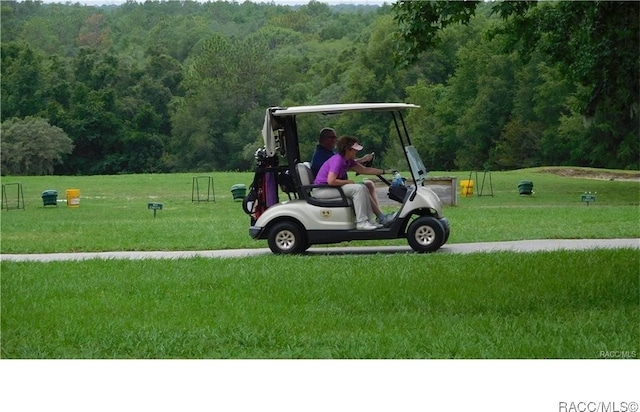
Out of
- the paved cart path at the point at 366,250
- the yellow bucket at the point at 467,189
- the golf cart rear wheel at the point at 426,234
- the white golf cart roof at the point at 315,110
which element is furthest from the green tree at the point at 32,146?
the golf cart rear wheel at the point at 426,234

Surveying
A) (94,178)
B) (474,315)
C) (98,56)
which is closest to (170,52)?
(98,56)

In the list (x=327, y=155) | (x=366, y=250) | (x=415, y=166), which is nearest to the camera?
(x=327, y=155)

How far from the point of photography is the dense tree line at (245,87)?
53.7 meters

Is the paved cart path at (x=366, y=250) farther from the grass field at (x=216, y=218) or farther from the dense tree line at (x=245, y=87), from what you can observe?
the dense tree line at (x=245, y=87)

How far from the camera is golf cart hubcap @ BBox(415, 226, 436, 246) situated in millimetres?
14758

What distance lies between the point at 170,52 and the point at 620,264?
66.6 metres

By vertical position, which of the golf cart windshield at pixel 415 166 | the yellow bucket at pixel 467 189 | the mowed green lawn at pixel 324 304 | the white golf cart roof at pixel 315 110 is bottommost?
the yellow bucket at pixel 467 189

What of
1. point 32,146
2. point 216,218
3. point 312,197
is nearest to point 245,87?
point 32,146

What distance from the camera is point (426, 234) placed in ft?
48.6

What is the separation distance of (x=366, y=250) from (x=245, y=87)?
185 ft

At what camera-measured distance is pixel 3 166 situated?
60.0 m

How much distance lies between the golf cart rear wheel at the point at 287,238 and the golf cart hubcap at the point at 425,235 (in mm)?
1462

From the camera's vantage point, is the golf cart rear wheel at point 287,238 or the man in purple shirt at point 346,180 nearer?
the man in purple shirt at point 346,180

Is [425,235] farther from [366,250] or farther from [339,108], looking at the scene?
[339,108]
